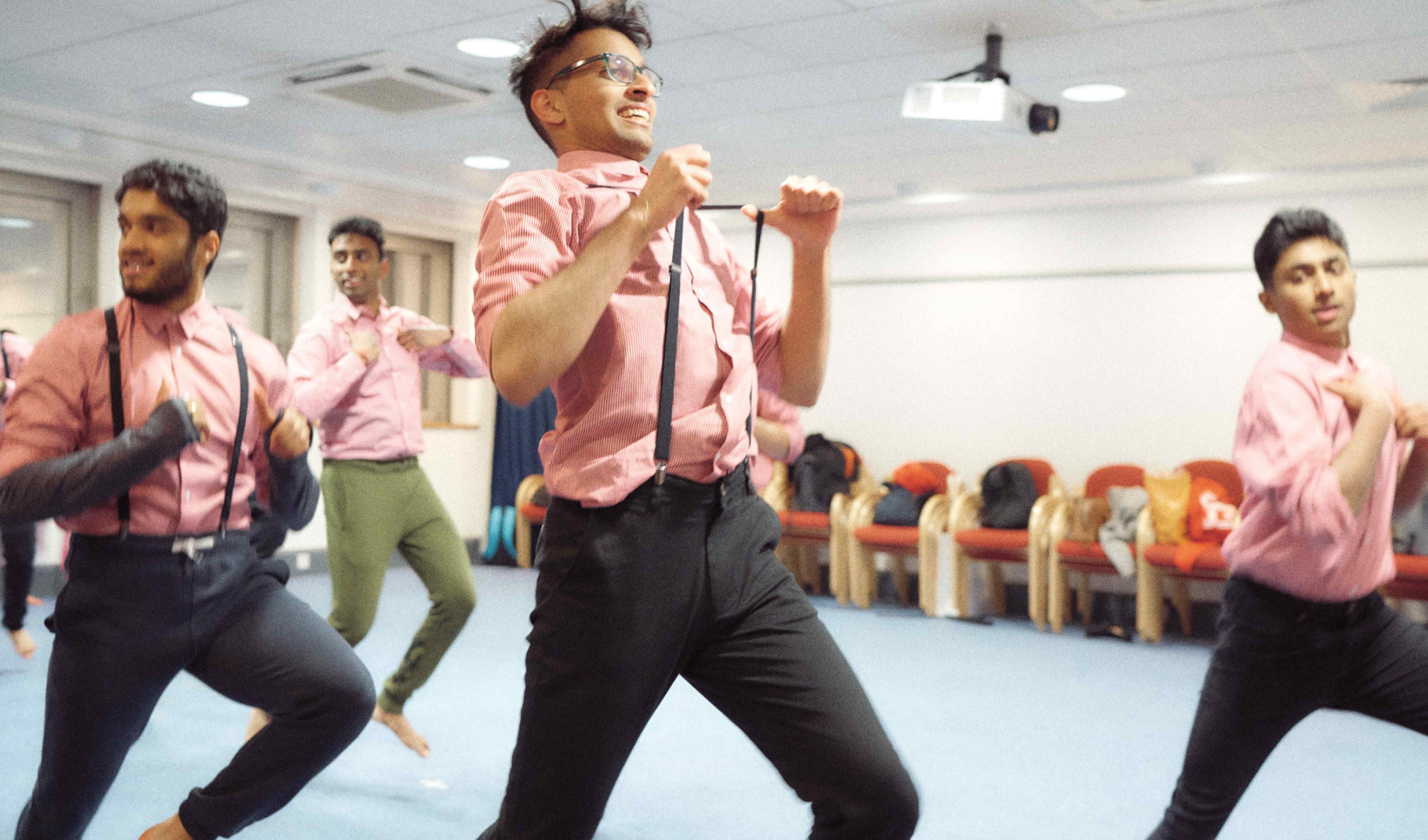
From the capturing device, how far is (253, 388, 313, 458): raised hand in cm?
229

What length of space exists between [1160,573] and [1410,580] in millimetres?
1171

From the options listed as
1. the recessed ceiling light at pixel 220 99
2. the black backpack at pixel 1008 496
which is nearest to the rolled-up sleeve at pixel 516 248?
the recessed ceiling light at pixel 220 99

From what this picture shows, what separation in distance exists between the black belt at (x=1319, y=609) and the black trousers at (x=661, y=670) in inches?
39.9

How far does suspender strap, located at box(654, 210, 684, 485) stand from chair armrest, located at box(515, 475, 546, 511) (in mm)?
7193

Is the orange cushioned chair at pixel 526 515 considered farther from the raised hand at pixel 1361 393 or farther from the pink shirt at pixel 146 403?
the raised hand at pixel 1361 393

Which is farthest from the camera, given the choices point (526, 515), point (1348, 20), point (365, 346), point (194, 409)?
point (526, 515)

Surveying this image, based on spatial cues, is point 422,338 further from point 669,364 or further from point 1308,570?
point 1308,570

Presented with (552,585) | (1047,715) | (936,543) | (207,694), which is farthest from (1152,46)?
(207,694)

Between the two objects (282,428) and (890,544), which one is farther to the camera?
(890,544)

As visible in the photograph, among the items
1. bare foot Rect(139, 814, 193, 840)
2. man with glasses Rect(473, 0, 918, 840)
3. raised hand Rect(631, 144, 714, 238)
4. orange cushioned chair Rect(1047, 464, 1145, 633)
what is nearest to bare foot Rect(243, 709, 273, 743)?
bare foot Rect(139, 814, 193, 840)

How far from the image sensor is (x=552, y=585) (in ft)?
5.00

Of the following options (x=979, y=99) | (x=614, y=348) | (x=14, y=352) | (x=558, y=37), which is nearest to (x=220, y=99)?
(x=14, y=352)

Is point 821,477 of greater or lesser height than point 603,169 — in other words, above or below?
below

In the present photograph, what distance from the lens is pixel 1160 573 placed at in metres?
6.43
